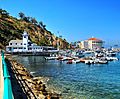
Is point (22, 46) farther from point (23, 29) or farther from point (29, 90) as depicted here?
point (29, 90)

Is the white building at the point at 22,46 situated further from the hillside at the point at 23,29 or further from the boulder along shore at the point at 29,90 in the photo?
the boulder along shore at the point at 29,90

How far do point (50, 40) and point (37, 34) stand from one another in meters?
9.77

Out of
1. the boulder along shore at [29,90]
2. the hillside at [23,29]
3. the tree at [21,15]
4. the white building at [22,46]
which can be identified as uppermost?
the tree at [21,15]

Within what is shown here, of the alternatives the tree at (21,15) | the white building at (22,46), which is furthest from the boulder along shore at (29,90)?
the tree at (21,15)

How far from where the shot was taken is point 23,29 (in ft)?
515

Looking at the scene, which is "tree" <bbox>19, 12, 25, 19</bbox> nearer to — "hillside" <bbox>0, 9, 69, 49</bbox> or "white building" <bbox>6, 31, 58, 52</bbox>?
"hillside" <bbox>0, 9, 69, 49</bbox>

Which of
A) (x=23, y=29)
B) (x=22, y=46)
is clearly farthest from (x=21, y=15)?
(x=22, y=46)

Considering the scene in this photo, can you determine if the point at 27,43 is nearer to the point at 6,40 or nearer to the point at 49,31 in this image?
the point at 6,40

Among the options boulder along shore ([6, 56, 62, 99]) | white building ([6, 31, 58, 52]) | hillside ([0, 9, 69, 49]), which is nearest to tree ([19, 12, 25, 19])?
hillside ([0, 9, 69, 49])

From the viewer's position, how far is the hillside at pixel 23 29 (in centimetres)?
13650

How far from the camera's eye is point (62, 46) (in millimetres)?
181500

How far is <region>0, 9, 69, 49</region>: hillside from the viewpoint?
448 feet

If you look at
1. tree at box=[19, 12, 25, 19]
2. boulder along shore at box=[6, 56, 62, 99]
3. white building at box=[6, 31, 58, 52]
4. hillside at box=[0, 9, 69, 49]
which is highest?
tree at box=[19, 12, 25, 19]

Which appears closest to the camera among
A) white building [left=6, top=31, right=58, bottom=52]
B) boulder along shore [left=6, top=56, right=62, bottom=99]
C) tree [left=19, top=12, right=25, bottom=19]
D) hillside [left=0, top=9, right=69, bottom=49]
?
boulder along shore [left=6, top=56, right=62, bottom=99]
